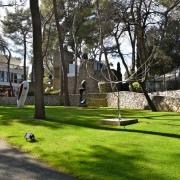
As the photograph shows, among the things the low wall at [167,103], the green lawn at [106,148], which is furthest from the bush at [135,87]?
the green lawn at [106,148]

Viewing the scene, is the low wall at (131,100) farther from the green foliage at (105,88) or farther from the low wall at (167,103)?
the green foliage at (105,88)

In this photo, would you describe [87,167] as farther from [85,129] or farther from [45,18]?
[45,18]

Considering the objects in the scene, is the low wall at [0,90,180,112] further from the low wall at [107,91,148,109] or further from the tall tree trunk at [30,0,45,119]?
the tall tree trunk at [30,0,45,119]

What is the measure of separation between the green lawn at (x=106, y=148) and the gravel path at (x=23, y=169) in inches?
10.4

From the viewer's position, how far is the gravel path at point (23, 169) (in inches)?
321

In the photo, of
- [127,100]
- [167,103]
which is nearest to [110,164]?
[167,103]

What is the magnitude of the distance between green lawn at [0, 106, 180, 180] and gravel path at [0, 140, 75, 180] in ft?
0.87

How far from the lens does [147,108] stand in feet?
102

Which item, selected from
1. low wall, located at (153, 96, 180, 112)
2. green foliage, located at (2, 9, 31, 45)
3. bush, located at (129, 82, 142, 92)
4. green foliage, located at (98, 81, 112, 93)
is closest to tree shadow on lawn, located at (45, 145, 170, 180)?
low wall, located at (153, 96, 180, 112)

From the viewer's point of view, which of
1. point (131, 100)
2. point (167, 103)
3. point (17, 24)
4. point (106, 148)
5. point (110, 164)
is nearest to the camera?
point (110, 164)

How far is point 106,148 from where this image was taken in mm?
10664

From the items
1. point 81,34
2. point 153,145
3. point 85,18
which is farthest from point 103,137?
point 81,34

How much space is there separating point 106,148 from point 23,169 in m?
2.52

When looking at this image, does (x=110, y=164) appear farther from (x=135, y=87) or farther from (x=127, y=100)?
(x=135, y=87)
